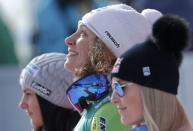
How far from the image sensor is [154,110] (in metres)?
4.41

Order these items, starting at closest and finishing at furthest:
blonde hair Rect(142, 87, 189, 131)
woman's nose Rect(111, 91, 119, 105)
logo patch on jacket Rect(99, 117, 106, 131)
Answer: blonde hair Rect(142, 87, 189, 131) → woman's nose Rect(111, 91, 119, 105) → logo patch on jacket Rect(99, 117, 106, 131)

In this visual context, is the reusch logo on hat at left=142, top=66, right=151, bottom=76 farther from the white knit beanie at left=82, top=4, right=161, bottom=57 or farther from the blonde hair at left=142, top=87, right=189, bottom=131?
the white knit beanie at left=82, top=4, right=161, bottom=57

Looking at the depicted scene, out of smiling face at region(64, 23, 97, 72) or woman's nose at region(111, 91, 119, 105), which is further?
smiling face at region(64, 23, 97, 72)

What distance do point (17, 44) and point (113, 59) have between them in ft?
17.2

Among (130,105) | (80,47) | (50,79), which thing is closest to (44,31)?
(50,79)

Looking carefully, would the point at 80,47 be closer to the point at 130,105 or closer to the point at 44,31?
the point at 130,105

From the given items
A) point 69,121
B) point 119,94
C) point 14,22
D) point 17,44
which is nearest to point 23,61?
point 17,44

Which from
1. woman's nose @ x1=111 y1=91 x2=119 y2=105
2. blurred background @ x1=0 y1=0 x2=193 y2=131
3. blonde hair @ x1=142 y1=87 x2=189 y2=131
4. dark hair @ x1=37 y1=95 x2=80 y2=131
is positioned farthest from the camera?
blurred background @ x1=0 y1=0 x2=193 y2=131

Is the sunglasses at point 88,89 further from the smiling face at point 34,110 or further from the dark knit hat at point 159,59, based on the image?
the smiling face at point 34,110

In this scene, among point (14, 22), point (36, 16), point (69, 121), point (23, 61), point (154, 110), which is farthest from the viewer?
point (14, 22)

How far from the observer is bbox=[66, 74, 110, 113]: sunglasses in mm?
5105

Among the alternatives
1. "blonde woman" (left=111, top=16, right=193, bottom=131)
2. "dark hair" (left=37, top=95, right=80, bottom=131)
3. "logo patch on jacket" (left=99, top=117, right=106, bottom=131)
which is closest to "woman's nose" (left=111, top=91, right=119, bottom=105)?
"blonde woman" (left=111, top=16, right=193, bottom=131)

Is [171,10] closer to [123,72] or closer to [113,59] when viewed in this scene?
[113,59]

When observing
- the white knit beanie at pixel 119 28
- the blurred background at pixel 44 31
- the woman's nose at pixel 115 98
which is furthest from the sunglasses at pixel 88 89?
the blurred background at pixel 44 31
